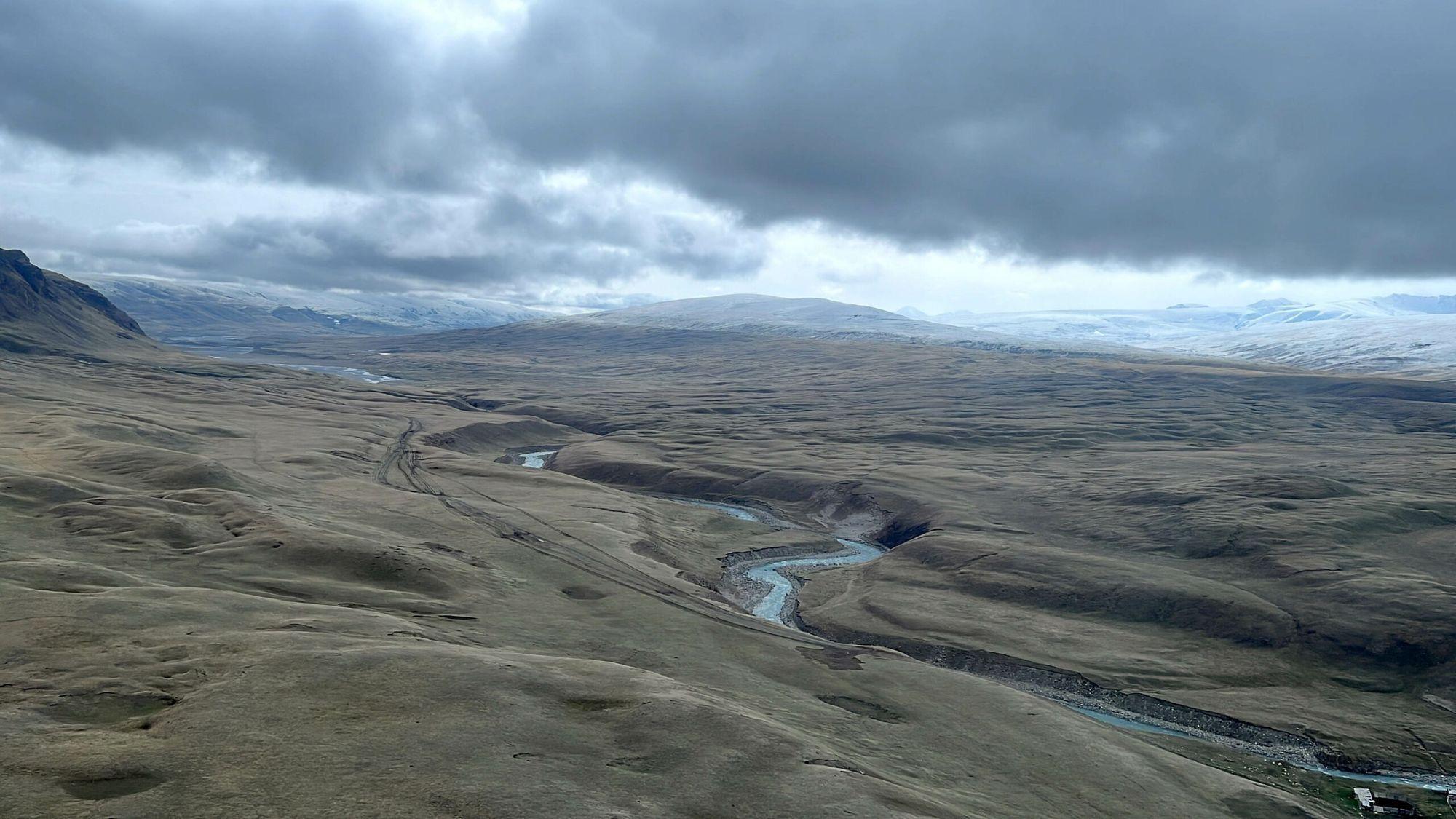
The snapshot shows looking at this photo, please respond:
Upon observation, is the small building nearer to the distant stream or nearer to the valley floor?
the valley floor

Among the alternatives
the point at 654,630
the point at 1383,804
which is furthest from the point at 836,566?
the point at 1383,804

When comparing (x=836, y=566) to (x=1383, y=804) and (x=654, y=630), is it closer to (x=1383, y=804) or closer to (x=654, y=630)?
(x=654, y=630)

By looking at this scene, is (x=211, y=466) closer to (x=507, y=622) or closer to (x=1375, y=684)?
(x=507, y=622)

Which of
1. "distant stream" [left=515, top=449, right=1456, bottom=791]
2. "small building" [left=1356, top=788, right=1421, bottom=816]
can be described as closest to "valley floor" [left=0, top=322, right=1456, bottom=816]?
A: "small building" [left=1356, top=788, right=1421, bottom=816]

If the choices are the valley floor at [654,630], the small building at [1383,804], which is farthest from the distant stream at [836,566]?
the small building at [1383,804]

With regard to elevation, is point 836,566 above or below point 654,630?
below

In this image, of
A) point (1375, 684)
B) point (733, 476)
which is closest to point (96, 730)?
point (1375, 684)
